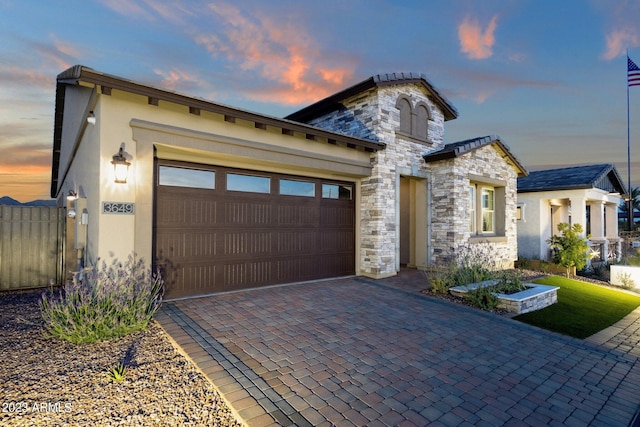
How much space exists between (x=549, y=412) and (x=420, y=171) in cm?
804

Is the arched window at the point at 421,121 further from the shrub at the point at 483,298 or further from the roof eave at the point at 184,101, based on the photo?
the shrub at the point at 483,298

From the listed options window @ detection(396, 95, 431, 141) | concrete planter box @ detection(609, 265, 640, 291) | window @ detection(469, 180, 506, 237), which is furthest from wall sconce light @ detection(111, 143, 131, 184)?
concrete planter box @ detection(609, 265, 640, 291)

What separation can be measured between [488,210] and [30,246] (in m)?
14.2

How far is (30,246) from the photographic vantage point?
7.23 metres

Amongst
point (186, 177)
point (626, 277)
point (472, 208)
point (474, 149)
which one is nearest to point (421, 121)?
point (474, 149)

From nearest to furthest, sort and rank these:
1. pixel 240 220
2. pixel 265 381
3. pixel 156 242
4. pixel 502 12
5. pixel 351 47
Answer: pixel 265 381 < pixel 156 242 < pixel 240 220 < pixel 502 12 < pixel 351 47

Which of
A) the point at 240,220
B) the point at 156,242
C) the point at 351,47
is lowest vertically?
the point at 156,242

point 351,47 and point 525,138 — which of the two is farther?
point 525,138

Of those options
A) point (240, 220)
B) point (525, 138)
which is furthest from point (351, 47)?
point (525, 138)

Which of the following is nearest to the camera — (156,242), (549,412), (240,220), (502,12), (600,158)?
(549,412)

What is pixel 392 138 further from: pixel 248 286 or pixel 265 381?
pixel 265 381

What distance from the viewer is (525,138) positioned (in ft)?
54.5

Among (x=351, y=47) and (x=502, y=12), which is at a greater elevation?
(x=502, y=12)

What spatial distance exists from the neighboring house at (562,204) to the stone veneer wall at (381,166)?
754cm
